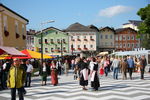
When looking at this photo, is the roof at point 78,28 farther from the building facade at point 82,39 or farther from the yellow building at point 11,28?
the yellow building at point 11,28

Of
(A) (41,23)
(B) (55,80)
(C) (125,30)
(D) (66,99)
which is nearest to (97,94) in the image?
(D) (66,99)

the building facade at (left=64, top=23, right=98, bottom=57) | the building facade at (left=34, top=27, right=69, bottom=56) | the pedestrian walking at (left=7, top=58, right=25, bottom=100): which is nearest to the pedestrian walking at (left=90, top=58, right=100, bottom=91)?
the pedestrian walking at (left=7, top=58, right=25, bottom=100)

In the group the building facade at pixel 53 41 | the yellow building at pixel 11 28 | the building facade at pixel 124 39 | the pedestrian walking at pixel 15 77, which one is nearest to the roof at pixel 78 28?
the building facade at pixel 53 41

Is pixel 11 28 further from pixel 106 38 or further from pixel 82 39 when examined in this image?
pixel 106 38

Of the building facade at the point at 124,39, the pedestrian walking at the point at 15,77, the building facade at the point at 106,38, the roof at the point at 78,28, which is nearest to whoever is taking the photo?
the pedestrian walking at the point at 15,77

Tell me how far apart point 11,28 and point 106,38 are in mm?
55120

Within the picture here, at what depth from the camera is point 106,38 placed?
75125mm

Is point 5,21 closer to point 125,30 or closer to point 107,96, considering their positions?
point 107,96

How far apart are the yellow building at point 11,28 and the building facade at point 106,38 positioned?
4885 cm

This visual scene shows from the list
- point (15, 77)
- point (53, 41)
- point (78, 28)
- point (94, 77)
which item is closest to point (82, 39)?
point (78, 28)

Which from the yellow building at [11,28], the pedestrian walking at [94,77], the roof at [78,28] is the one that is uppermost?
the roof at [78,28]

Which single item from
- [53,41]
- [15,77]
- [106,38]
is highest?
[106,38]

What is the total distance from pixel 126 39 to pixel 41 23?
60.2 metres

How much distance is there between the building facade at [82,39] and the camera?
68750 millimetres
